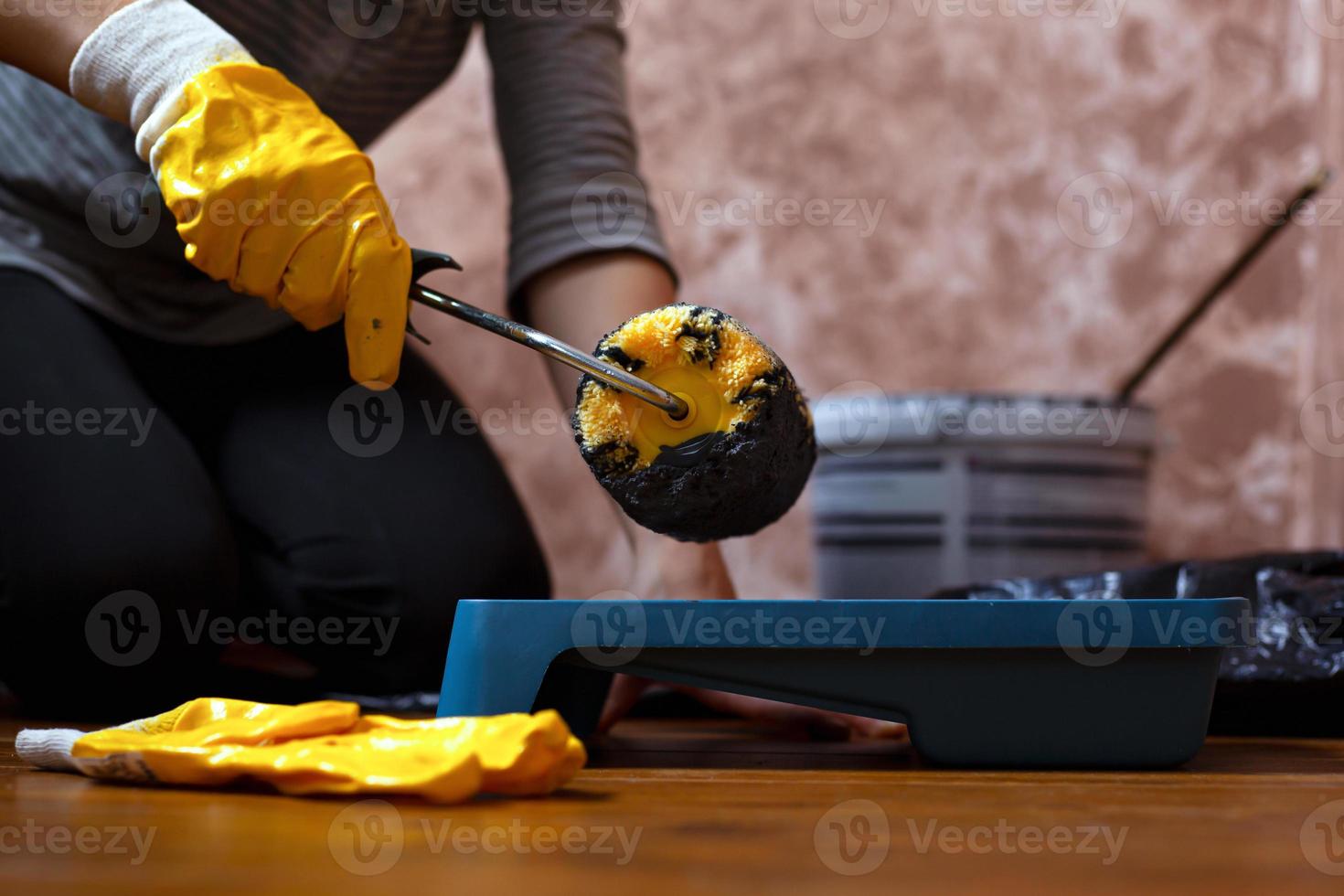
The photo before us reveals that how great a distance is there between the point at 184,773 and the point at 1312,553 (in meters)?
0.84

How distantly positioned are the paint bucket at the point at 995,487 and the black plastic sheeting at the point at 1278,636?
459 millimetres

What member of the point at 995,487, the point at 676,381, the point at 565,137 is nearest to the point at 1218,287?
the point at 995,487

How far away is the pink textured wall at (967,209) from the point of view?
1.76 meters

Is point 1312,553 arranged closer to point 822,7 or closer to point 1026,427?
point 1026,427

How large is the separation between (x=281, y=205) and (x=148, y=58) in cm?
15

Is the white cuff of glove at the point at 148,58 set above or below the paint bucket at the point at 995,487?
above

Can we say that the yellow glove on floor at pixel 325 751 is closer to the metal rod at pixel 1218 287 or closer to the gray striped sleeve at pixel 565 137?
the gray striped sleeve at pixel 565 137

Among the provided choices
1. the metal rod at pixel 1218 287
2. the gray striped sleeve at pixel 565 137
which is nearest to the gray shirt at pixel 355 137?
the gray striped sleeve at pixel 565 137

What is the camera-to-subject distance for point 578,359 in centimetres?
75

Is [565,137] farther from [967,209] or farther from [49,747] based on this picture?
[967,209]

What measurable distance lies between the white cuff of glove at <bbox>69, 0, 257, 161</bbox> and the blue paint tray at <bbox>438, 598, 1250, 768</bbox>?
0.41 metres

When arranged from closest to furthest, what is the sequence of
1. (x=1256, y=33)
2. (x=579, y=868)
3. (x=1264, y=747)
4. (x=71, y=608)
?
(x=579, y=868) → (x=1264, y=747) → (x=71, y=608) → (x=1256, y=33)

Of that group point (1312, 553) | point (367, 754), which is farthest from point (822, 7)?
point (367, 754)

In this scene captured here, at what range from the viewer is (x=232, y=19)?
1067 millimetres
